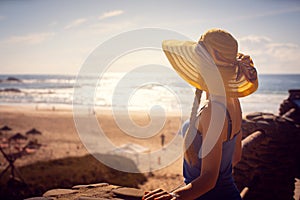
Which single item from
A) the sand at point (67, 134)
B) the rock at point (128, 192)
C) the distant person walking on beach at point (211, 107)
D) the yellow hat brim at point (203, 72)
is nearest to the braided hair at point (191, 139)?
the distant person walking on beach at point (211, 107)

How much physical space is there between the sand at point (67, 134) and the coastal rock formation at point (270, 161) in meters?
3.56

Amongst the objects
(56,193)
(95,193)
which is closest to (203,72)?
(95,193)

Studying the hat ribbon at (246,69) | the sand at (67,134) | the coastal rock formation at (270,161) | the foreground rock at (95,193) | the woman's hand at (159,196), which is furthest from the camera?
the sand at (67,134)

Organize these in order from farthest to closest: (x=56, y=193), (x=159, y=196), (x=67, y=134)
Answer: (x=67, y=134), (x=56, y=193), (x=159, y=196)

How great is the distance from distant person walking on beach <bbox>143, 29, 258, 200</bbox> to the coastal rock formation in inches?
102

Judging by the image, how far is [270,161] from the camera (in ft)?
14.4

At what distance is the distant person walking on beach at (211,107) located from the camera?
5.01 feet

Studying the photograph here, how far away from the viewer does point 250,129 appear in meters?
4.29

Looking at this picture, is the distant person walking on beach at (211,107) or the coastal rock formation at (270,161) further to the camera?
the coastal rock formation at (270,161)

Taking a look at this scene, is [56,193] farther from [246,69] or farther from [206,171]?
[246,69]

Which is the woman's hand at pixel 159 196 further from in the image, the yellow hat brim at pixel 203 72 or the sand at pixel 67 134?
the sand at pixel 67 134

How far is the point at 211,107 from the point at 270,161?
3.28m

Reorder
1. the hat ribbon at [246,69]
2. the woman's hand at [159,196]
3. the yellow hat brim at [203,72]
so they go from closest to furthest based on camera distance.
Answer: the woman's hand at [159,196]
the yellow hat brim at [203,72]
the hat ribbon at [246,69]

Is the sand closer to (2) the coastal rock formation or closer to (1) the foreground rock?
(2) the coastal rock formation
